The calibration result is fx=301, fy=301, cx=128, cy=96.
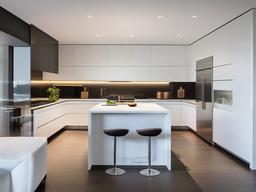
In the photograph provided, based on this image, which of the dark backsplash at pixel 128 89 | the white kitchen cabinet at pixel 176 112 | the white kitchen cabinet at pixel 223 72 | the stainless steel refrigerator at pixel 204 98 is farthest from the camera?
the dark backsplash at pixel 128 89

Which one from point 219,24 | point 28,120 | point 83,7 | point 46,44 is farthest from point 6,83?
point 219,24

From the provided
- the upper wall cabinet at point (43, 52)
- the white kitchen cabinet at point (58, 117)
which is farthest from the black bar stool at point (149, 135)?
the upper wall cabinet at point (43, 52)

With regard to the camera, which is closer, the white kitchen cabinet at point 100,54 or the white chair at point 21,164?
the white chair at point 21,164

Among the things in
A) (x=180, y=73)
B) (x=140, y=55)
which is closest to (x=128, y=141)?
(x=140, y=55)

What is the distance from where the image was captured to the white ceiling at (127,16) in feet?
15.0

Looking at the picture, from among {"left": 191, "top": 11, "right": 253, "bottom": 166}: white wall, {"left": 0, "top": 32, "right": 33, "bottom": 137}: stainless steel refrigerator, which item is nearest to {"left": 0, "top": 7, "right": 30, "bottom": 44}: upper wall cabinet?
{"left": 0, "top": 32, "right": 33, "bottom": 137}: stainless steel refrigerator

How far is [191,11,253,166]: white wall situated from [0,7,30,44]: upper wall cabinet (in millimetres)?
3961

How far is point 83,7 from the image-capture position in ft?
15.7

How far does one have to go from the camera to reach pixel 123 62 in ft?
29.3

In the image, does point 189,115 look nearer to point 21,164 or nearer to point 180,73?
point 180,73

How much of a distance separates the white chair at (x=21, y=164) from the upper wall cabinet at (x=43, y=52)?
311 cm

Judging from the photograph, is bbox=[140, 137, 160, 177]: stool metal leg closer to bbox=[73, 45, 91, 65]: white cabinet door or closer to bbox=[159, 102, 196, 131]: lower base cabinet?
bbox=[159, 102, 196, 131]: lower base cabinet

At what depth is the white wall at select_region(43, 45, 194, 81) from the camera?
8.91 meters

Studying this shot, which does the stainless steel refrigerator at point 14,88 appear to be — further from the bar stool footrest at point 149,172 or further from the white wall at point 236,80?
the white wall at point 236,80
